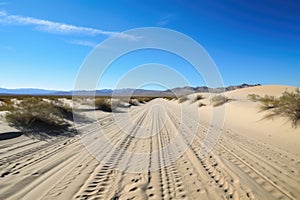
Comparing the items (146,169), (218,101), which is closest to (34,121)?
(146,169)

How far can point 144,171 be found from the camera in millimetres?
6320

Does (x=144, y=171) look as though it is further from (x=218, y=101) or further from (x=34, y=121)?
(x=218, y=101)

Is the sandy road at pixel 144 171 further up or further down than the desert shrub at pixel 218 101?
further down

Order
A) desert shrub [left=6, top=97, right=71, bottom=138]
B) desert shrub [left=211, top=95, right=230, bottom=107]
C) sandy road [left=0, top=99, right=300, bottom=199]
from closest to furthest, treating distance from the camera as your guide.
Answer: sandy road [left=0, top=99, right=300, bottom=199], desert shrub [left=6, top=97, right=71, bottom=138], desert shrub [left=211, top=95, right=230, bottom=107]

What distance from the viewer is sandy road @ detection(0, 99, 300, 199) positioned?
496cm

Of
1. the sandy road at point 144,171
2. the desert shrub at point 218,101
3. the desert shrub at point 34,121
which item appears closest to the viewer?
the sandy road at point 144,171

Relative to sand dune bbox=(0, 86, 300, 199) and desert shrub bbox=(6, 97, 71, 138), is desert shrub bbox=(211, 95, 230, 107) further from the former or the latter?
desert shrub bbox=(6, 97, 71, 138)

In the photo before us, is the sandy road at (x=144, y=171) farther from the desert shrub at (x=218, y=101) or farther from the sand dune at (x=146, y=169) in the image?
the desert shrub at (x=218, y=101)

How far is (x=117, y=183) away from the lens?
5477mm

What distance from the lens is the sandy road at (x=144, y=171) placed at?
16.3ft

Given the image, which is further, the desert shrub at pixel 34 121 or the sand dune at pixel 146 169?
the desert shrub at pixel 34 121

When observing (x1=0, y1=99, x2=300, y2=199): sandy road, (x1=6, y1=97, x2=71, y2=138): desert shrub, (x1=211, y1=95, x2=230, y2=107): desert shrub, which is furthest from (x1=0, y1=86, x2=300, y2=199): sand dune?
(x1=211, y1=95, x2=230, y2=107): desert shrub

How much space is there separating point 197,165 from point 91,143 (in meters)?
4.28

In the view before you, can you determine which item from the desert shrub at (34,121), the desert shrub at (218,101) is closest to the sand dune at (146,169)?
the desert shrub at (34,121)
